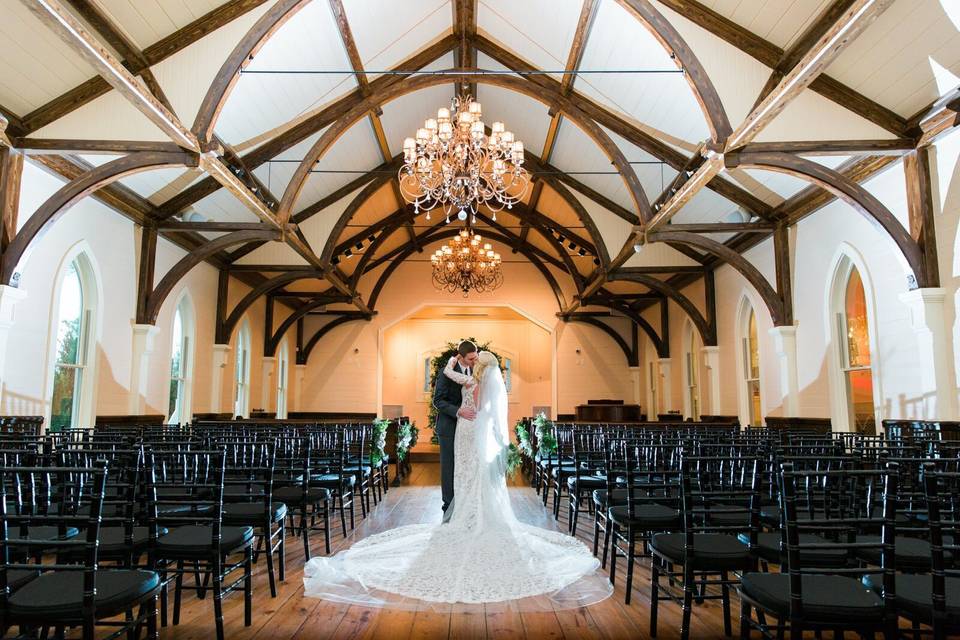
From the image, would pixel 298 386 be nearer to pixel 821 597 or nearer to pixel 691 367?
pixel 691 367

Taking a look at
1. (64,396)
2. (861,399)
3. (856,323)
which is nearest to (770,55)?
(856,323)

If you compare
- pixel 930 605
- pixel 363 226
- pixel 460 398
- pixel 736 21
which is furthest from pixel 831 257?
pixel 363 226

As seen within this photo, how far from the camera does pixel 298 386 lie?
54.6 feet

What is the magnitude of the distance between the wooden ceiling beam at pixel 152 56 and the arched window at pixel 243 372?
7.34 metres

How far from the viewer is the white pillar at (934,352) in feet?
19.0

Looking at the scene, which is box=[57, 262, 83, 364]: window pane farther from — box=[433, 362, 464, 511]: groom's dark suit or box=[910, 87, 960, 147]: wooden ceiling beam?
box=[910, 87, 960, 147]: wooden ceiling beam

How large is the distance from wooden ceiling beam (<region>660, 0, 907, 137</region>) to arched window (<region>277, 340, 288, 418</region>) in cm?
1264

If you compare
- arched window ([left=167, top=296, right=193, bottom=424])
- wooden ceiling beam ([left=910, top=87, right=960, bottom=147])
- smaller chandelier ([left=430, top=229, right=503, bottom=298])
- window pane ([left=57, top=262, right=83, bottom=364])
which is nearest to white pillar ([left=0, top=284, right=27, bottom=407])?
window pane ([left=57, top=262, right=83, bottom=364])

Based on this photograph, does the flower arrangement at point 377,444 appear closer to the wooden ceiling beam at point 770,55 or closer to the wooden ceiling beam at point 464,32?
the wooden ceiling beam at point 464,32

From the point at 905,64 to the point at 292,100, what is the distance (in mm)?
6918

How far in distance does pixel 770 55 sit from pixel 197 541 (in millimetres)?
6751

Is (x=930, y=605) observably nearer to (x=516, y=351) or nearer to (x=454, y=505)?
(x=454, y=505)

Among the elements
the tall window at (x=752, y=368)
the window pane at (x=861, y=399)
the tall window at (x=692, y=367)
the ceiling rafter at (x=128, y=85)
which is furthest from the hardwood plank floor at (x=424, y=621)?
the tall window at (x=692, y=367)

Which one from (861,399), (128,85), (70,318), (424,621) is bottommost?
(424,621)
